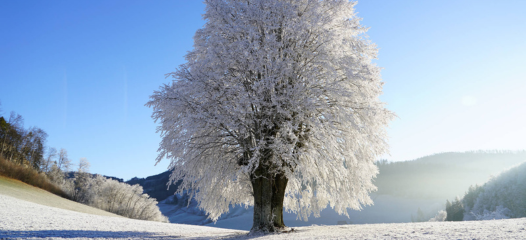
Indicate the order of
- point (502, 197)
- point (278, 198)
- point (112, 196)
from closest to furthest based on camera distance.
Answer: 1. point (278, 198)
2. point (112, 196)
3. point (502, 197)

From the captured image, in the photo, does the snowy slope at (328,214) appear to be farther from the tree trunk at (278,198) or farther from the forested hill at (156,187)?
the tree trunk at (278,198)

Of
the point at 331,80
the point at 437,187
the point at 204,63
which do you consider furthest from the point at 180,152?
the point at 437,187

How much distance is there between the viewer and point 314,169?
45.4 ft

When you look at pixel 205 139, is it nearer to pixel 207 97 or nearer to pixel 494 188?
pixel 207 97

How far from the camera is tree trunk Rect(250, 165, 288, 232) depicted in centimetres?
1212

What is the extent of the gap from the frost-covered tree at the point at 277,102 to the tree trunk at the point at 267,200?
0.04 m

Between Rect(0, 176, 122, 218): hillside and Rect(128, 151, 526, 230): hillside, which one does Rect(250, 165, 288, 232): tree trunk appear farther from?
Rect(128, 151, 526, 230): hillside

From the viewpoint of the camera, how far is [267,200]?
12.4m

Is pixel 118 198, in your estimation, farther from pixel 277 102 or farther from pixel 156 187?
pixel 156 187

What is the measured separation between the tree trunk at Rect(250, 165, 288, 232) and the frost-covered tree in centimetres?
4

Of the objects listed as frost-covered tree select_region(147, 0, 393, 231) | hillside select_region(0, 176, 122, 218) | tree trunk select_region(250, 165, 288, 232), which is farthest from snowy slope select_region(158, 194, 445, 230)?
frost-covered tree select_region(147, 0, 393, 231)

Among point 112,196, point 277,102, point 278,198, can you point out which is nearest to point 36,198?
point 278,198

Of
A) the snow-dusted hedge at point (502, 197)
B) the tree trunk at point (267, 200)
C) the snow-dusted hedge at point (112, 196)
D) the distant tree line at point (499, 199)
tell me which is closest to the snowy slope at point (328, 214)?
the snow-dusted hedge at point (112, 196)

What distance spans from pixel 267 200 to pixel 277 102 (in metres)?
4.15
